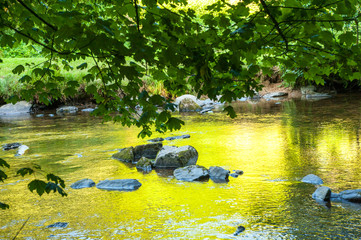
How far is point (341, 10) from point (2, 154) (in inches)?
252

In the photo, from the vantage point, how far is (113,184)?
16.2 ft

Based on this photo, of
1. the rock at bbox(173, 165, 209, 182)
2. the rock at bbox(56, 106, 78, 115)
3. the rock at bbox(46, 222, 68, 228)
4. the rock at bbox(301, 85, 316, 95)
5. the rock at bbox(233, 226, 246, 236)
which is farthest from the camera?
the rock at bbox(301, 85, 316, 95)

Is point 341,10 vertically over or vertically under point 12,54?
under

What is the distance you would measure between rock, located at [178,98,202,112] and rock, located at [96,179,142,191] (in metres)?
8.82

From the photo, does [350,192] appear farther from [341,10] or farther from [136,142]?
[136,142]

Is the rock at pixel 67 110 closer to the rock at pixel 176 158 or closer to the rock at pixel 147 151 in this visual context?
the rock at pixel 147 151

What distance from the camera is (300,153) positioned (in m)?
6.21

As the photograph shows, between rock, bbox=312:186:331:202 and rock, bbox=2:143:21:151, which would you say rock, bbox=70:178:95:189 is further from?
rock, bbox=2:143:21:151

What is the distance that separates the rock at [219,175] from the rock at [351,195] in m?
1.41

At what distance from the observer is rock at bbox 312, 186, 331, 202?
410 cm

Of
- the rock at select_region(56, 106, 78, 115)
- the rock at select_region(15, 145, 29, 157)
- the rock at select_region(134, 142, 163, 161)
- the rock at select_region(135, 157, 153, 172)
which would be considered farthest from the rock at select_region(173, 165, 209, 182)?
the rock at select_region(56, 106, 78, 115)

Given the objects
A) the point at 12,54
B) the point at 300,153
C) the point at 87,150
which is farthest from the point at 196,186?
the point at 12,54

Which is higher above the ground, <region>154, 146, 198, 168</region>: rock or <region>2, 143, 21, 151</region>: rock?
<region>2, 143, 21, 151</region>: rock

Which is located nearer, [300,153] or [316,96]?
[300,153]
